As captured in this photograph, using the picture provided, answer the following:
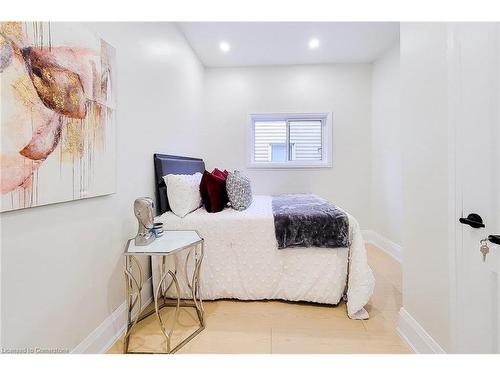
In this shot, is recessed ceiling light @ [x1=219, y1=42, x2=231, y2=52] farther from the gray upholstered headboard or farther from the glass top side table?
the glass top side table

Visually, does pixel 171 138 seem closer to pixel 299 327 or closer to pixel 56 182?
pixel 56 182

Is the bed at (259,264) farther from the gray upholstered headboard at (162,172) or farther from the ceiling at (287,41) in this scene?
the ceiling at (287,41)

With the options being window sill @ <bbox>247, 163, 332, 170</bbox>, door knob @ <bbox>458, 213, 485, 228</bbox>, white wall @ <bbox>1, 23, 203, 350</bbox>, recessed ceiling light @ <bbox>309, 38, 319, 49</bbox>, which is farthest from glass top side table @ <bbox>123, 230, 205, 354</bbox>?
recessed ceiling light @ <bbox>309, 38, 319, 49</bbox>

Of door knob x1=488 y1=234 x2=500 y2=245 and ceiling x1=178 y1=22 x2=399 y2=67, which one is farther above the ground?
ceiling x1=178 y1=22 x2=399 y2=67

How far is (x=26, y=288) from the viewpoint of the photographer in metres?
1.04

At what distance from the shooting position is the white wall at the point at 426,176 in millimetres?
1271

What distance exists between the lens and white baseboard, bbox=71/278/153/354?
137 centimetres

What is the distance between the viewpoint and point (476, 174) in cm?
107

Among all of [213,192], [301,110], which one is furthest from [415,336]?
[301,110]

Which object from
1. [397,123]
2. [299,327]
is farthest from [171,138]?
[397,123]

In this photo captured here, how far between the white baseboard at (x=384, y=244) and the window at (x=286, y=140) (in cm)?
136

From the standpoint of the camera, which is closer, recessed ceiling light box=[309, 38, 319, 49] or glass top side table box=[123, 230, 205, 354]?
glass top side table box=[123, 230, 205, 354]

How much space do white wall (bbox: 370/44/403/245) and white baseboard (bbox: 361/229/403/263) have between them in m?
0.06
